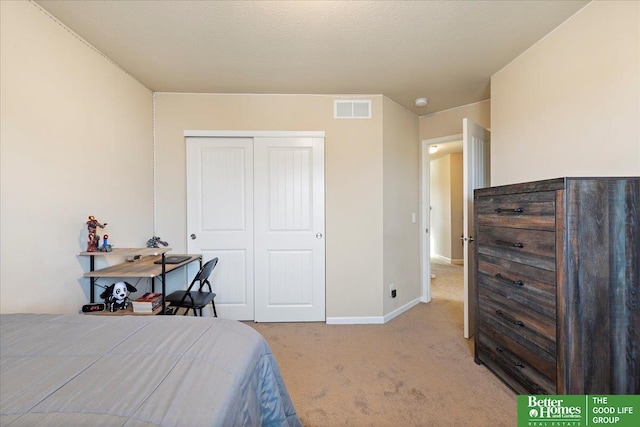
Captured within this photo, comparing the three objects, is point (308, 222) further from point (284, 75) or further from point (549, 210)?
point (549, 210)

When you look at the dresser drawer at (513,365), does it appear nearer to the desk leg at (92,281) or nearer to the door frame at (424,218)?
the door frame at (424,218)

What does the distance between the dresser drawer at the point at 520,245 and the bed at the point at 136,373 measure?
4.88ft

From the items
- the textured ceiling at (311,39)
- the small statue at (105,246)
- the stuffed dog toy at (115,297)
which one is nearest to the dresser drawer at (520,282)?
the textured ceiling at (311,39)

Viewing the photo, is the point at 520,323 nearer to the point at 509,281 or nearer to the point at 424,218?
the point at 509,281

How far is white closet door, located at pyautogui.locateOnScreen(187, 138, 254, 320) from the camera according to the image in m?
2.69

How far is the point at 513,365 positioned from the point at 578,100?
1.73 metres

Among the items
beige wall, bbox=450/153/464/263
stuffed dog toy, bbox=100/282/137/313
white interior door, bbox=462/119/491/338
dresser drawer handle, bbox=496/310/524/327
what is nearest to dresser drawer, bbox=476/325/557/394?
dresser drawer handle, bbox=496/310/524/327

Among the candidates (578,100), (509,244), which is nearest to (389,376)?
(509,244)

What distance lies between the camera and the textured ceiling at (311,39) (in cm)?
155

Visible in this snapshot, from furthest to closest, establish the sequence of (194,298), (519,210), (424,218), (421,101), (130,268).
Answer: (424,218), (421,101), (194,298), (130,268), (519,210)

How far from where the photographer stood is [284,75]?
2.32 metres

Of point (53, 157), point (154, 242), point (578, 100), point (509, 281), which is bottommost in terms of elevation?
point (509, 281)

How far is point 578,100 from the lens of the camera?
162 cm

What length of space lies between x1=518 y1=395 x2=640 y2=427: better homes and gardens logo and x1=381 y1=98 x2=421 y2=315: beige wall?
5.03 ft
